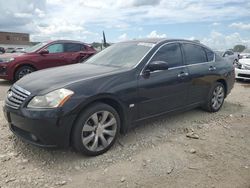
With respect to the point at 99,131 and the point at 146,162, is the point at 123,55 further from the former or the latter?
the point at 146,162

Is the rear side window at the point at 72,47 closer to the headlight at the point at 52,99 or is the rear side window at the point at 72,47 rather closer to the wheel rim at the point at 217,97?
the wheel rim at the point at 217,97

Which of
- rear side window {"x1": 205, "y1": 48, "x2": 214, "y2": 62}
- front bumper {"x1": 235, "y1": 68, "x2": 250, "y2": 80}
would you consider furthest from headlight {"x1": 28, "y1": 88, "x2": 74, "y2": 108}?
front bumper {"x1": 235, "y1": 68, "x2": 250, "y2": 80}

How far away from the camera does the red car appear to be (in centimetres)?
975

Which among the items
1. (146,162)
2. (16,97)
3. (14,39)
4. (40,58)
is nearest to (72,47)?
(40,58)

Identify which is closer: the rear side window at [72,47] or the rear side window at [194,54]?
the rear side window at [194,54]

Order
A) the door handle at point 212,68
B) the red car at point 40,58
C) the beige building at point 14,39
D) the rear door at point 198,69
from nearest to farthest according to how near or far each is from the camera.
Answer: the rear door at point 198,69
the door handle at point 212,68
the red car at point 40,58
the beige building at point 14,39

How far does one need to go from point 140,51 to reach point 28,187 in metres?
2.67

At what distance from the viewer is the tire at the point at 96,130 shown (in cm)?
373

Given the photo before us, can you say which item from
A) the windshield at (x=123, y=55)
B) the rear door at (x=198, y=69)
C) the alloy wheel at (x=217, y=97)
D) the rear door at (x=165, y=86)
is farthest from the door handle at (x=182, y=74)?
the alloy wheel at (x=217, y=97)

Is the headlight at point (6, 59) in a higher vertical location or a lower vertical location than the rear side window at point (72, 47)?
lower

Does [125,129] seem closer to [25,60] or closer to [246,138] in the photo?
[246,138]

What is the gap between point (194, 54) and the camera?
18.6ft

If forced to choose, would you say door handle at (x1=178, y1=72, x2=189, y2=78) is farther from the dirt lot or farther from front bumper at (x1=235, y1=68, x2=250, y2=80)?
front bumper at (x1=235, y1=68, x2=250, y2=80)

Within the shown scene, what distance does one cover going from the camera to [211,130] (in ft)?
16.9
